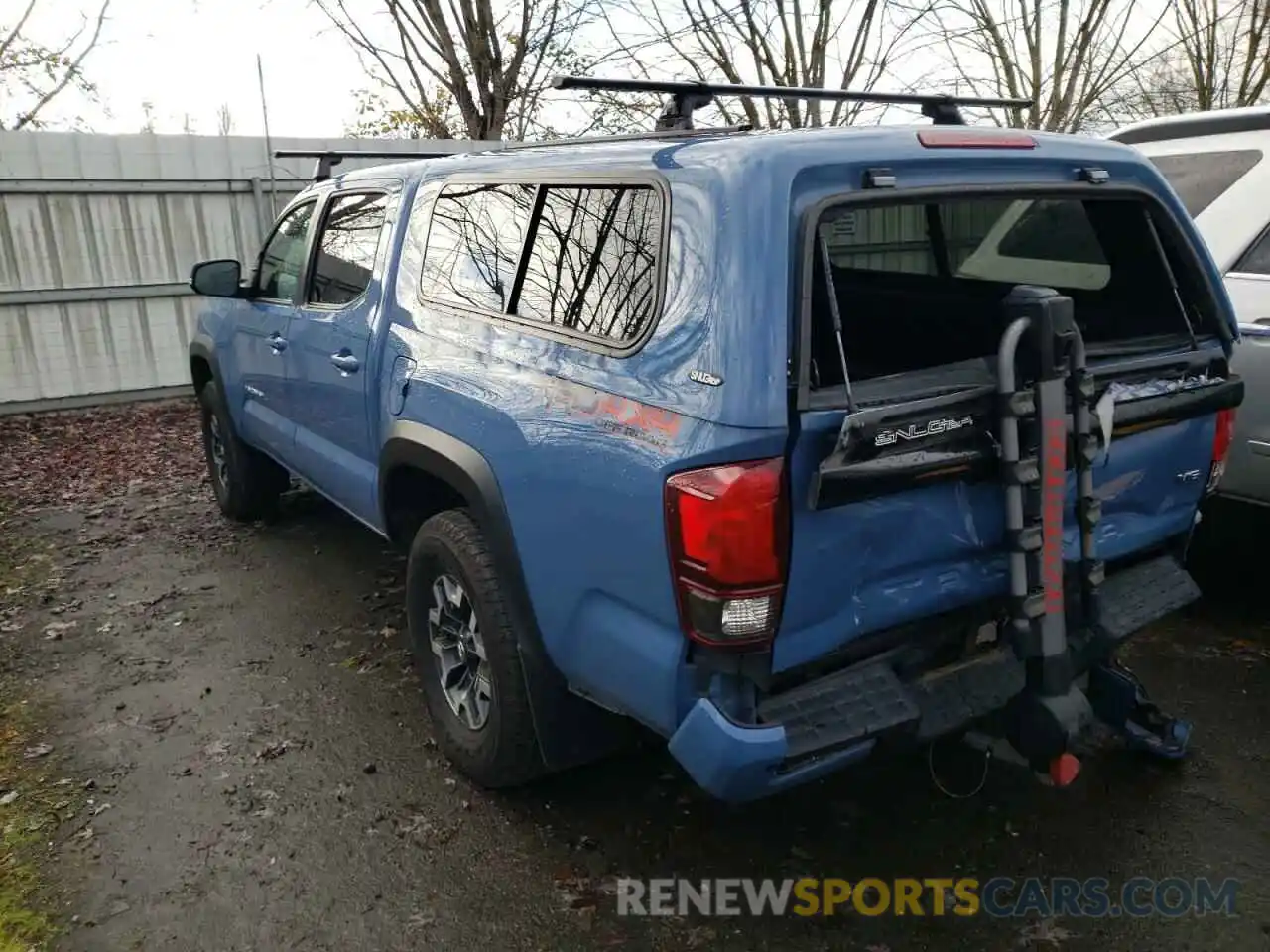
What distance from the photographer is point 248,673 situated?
13.7ft

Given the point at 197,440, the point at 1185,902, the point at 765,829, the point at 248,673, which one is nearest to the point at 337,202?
the point at 248,673

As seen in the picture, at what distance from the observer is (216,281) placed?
508 centimetres

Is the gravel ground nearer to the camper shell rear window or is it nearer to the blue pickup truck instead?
the blue pickup truck

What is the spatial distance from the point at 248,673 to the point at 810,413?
3.00m

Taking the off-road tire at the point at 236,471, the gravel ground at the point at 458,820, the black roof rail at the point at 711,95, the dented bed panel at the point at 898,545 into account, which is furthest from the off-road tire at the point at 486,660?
the off-road tire at the point at 236,471

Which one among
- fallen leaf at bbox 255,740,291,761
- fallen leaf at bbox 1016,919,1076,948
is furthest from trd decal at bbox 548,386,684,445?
fallen leaf at bbox 255,740,291,761

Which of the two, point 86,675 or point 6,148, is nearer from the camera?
point 86,675

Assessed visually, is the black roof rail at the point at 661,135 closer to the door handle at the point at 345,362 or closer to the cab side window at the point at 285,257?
the door handle at the point at 345,362

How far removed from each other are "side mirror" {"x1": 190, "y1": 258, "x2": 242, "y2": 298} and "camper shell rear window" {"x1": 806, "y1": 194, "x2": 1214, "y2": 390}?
119 inches

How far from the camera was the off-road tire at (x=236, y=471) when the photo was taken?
577 cm

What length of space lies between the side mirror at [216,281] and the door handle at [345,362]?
4.62 ft

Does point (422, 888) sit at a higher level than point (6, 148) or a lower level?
lower

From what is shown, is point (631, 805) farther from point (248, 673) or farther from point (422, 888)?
point (248, 673)

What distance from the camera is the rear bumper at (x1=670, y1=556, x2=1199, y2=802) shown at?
86.7 inches
